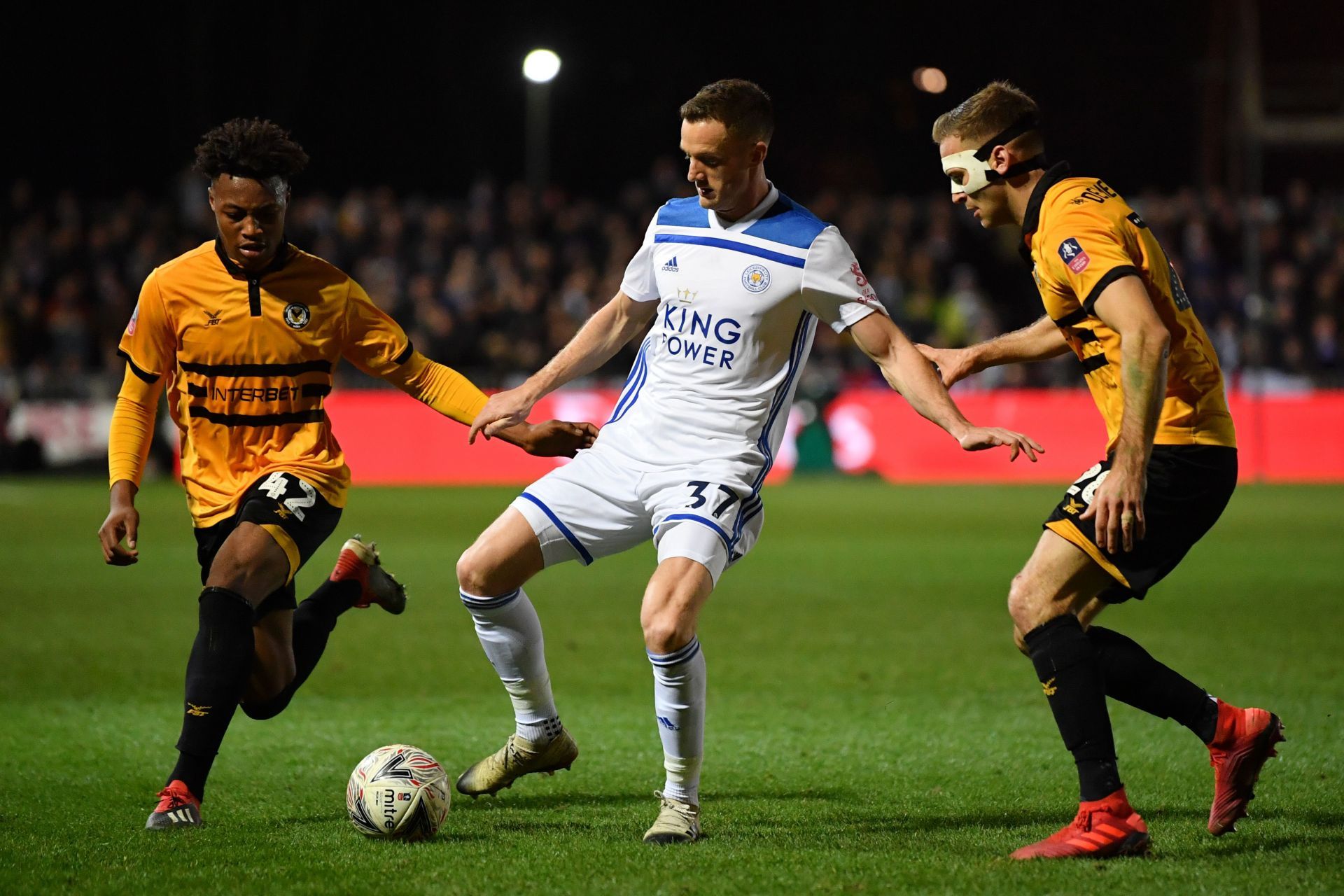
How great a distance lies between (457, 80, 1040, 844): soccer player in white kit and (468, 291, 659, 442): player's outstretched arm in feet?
0.03

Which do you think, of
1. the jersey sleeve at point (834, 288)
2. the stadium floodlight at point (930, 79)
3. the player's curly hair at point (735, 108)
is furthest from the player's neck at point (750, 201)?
the stadium floodlight at point (930, 79)

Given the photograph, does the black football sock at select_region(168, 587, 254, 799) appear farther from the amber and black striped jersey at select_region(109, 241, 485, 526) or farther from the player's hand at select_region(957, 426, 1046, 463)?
the player's hand at select_region(957, 426, 1046, 463)

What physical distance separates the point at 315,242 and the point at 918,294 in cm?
914

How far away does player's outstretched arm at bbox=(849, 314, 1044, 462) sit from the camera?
466cm

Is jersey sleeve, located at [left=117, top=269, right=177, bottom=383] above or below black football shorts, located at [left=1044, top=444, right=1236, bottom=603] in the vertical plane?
above

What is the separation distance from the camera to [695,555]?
4.91 metres

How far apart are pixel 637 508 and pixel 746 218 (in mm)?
1029

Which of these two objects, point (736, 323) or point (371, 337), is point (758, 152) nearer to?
point (736, 323)

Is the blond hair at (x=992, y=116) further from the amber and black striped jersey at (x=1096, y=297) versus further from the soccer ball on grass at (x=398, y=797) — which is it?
the soccer ball on grass at (x=398, y=797)

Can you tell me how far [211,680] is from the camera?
5043 mm

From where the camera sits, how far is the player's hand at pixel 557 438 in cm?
539

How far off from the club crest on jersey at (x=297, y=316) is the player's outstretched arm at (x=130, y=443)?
500mm

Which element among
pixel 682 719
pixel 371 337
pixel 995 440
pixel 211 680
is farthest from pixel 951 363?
pixel 211 680

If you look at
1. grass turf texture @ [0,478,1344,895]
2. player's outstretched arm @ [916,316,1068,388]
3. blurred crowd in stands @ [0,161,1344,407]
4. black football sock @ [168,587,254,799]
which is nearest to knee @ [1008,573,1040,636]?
grass turf texture @ [0,478,1344,895]
